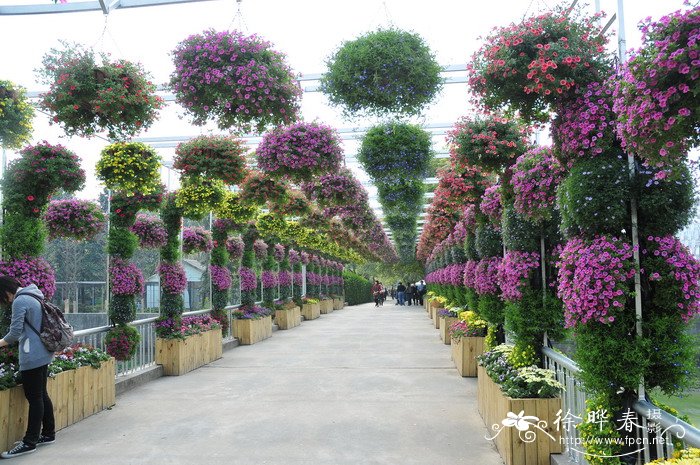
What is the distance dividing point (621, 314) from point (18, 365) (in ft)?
16.8

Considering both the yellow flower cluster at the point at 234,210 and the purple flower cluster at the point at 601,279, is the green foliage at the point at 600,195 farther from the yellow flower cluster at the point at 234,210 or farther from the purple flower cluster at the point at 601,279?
the yellow flower cluster at the point at 234,210

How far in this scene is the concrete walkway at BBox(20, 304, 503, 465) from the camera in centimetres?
455

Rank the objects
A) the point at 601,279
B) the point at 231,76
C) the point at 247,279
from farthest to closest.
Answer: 1. the point at 247,279
2. the point at 231,76
3. the point at 601,279

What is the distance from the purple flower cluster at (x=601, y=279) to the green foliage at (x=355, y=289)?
106 feet

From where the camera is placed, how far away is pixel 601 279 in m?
3.15

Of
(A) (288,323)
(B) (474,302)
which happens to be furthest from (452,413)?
(A) (288,323)

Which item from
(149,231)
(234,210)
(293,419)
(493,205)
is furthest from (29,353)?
(234,210)

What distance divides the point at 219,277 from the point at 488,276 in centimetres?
673

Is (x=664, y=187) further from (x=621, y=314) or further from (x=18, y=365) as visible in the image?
(x=18, y=365)

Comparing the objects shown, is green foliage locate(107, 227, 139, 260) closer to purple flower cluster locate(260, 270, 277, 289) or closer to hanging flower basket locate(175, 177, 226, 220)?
hanging flower basket locate(175, 177, 226, 220)

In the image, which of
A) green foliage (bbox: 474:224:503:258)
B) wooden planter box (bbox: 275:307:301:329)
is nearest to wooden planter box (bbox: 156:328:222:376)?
→ green foliage (bbox: 474:224:503:258)

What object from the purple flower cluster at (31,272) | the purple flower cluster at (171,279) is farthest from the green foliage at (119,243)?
the purple flower cluster at (31,272)

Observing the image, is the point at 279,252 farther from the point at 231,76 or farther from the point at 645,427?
the point at 645,427

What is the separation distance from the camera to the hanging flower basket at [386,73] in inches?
177
